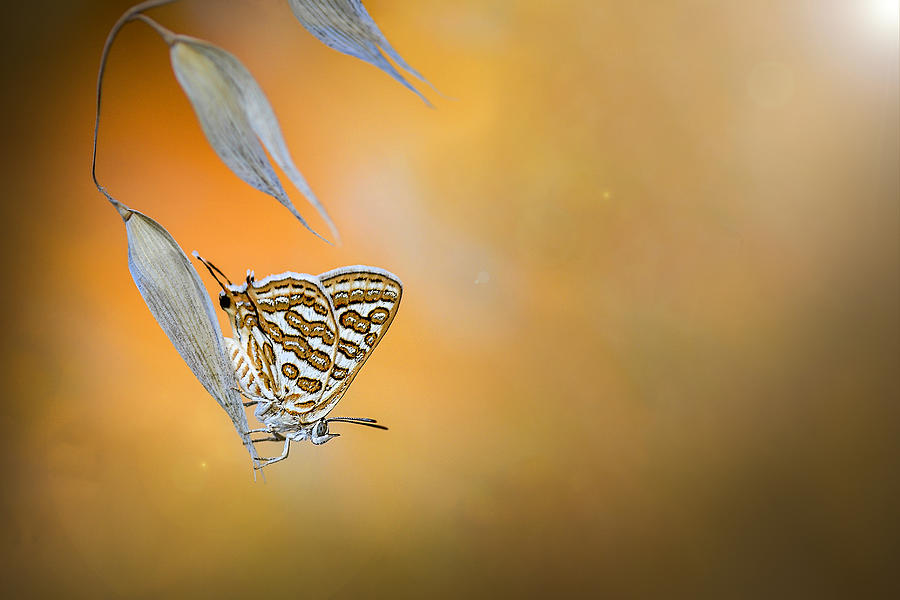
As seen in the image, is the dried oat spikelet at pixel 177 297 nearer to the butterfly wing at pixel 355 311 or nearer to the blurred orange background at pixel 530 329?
the butterfly wing at pixel 355 311

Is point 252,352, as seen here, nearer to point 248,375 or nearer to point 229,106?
point 248,375

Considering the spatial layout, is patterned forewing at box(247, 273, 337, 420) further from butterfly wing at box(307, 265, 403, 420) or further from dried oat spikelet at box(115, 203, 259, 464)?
dried oat spikelet at box(115, 203, 259, 464)

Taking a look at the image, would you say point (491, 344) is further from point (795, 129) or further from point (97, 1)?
point (97, 1)

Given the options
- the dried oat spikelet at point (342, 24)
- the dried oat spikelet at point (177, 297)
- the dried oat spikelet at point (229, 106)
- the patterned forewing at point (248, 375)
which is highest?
the dried oat spikelet at point (342, 24)

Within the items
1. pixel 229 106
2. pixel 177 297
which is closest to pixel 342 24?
pixel 229 106

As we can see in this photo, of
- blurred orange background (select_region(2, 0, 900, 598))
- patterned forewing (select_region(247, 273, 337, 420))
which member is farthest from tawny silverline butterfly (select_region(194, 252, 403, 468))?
blurred orange background (select_region(2, 0, 900, 598))

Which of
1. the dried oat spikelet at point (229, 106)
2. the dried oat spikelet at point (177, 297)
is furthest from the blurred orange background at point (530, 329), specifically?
the dried oat spikelet at point (229, 106)
